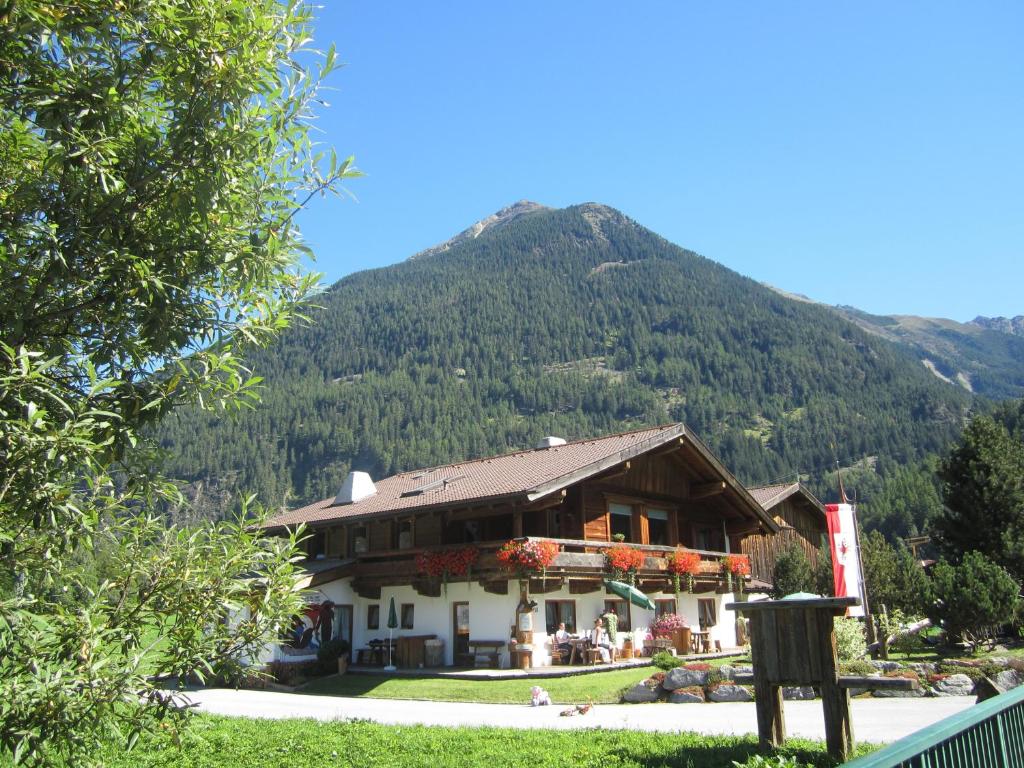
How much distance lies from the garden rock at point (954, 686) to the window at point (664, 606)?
12128 mm

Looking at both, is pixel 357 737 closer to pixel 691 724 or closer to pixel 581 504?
pixel 691 724

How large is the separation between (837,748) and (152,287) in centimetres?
782

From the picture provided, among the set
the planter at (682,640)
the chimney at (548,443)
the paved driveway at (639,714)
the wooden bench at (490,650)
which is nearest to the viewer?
the paved driveway at (639,714)

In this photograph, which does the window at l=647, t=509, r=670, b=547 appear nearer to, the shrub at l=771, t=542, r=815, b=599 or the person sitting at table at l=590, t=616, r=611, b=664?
the person sitting at table at l=590, t=616, r=611, b=664

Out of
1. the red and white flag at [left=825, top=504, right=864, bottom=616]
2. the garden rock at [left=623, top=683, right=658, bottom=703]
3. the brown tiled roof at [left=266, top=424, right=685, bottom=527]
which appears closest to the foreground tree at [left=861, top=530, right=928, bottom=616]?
the red and white flag at [left=825, top=504, right=864, bottom=616]

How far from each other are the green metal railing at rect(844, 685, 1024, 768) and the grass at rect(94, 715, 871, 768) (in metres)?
3.26

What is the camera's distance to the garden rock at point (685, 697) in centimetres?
1518

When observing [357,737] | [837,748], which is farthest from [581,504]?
[837,748]

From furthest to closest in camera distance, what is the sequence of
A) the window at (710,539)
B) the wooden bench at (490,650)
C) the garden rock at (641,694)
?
the window at (710,539) < the wooden bench at (490,650) < the garden rock at (641,694)

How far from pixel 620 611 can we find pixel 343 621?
342 inches

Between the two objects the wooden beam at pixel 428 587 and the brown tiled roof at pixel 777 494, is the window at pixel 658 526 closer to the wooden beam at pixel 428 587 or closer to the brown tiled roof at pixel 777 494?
the wooden beam at pixel 428 587

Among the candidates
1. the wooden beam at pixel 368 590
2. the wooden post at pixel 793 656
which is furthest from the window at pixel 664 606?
the wooden post at pixel 793 656

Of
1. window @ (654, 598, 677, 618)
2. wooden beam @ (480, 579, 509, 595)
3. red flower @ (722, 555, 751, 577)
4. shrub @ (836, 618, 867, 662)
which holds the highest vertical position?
red flower @ (722, 555, 751, 577)

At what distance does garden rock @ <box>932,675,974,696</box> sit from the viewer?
14258 mm
